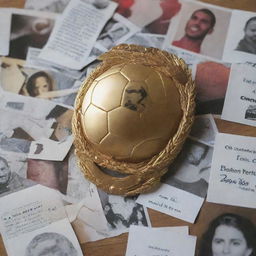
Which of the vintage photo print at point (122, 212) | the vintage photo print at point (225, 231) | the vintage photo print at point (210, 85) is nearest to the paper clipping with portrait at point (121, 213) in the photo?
the vintage photo print at point (122, 212)

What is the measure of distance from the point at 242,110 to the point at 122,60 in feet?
0.92

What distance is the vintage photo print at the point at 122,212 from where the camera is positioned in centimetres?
83

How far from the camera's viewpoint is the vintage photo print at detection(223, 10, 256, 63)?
3.10 ft

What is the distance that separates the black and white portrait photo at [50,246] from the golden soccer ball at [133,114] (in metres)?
0.20

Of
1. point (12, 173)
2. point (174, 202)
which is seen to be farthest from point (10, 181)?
point (174, 202)

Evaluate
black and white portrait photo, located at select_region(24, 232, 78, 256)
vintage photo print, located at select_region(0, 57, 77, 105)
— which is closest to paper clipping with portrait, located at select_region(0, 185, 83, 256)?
black and white portrait photo, located at select_region(24, 232, 78, 256)

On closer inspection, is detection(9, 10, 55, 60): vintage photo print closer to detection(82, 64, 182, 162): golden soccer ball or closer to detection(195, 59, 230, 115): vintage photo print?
detection(82, 64, 182, 162): golden soccer ball

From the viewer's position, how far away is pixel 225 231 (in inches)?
31.3

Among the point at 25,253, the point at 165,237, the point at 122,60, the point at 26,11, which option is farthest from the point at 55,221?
the point at 26,11

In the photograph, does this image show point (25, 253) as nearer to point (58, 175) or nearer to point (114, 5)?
point (58, 175)

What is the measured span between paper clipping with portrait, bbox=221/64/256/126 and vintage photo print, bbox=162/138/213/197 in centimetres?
9

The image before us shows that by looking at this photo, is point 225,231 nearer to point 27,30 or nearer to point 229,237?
point 229,237

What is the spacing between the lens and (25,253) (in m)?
0.83

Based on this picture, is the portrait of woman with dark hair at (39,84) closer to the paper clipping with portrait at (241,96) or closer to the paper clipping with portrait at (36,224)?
the paper clipping with portrait at (36,224)
